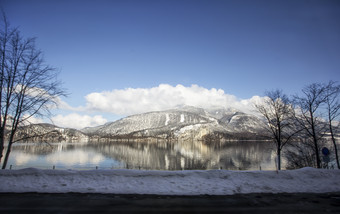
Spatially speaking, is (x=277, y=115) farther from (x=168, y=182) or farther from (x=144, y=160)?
(x=144, y=160)

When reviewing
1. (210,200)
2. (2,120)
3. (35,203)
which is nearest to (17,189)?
(35,203)

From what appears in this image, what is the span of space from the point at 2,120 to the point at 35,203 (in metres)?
10.6

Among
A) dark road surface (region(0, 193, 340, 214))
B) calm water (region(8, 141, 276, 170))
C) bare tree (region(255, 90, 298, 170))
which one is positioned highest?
bare tree (region(255, 90, 298, 170))

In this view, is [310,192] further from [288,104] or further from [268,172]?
[288,104]

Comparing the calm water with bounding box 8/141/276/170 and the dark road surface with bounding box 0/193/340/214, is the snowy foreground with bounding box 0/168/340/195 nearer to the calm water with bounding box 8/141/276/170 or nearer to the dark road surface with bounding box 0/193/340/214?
the dark road surface with bounding box 0/193/340/214

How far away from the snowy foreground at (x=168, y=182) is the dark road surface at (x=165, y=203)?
2.94 feet

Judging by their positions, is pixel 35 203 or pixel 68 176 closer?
pixel 35 203

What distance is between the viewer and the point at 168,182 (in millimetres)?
11945

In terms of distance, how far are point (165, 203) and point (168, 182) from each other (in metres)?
3.25

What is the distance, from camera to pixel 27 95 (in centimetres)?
1562

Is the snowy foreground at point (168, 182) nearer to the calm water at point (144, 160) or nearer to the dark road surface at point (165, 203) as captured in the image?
the dark road surface at point (165, 203)

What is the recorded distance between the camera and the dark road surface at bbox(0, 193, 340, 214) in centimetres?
779

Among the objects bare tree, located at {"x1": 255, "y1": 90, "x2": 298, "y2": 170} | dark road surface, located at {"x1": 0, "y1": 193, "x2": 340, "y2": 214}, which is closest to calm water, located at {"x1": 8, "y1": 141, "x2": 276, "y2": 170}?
bare tree, located at {"x1": 255, "y1": 90, "x2": 298, "y2": 170}

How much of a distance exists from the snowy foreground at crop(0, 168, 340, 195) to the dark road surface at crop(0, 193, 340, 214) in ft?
2.94
